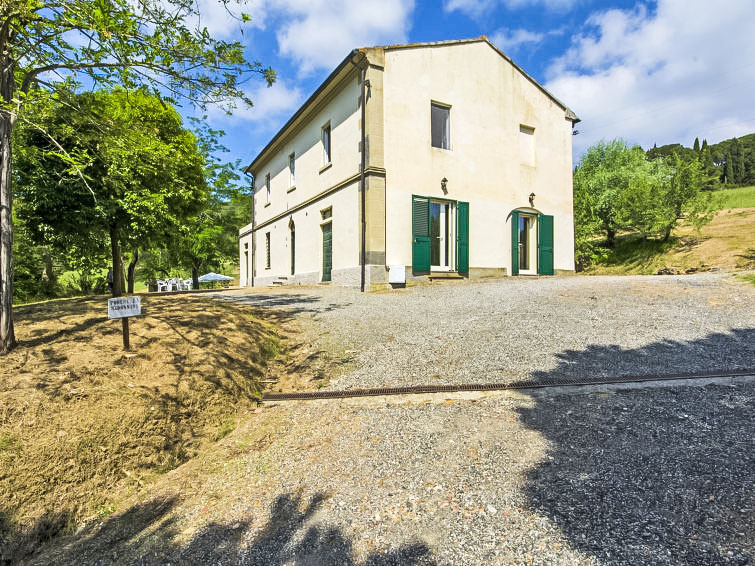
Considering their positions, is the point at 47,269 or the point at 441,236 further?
the point at 47,269

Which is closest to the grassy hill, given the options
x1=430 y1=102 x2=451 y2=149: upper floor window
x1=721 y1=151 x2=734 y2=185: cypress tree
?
x1=430 y1=102 x2=451 y2=149: upper floor window

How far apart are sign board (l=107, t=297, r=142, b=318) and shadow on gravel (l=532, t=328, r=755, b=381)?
13.1 ft

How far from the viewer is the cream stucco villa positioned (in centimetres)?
1116

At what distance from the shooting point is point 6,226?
3.71 meters

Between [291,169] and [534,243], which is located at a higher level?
[291,169]

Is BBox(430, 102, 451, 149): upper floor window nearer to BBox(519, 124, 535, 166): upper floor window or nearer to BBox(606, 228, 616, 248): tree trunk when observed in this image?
BBox(519, 124, 535, 166): upper floor window

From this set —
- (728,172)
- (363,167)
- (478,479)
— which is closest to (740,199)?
(363,167)

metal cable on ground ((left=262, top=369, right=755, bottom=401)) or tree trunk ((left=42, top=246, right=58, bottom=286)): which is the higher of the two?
tree trunk ((left=42, top=246, right=58, bottom=286))

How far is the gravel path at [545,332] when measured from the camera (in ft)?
13.1

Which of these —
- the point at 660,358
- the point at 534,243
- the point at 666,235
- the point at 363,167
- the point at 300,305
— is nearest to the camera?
the point at 660,358

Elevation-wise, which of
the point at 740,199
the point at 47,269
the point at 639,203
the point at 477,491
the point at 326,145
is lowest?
the point at 477,491

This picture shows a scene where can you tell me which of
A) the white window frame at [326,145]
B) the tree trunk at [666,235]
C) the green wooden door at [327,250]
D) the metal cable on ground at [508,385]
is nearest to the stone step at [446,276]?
the green wooden door at [327,250]

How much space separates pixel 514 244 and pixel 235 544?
12.9 m

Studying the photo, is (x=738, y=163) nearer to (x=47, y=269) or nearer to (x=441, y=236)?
(x=441, y=236)
